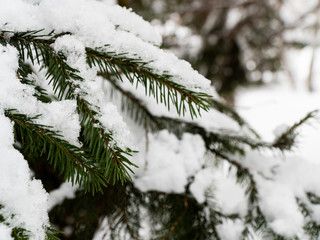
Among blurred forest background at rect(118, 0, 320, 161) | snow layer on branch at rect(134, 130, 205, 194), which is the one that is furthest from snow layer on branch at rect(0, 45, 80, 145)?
blurred forest background at rect(118, 0, 320, 161)

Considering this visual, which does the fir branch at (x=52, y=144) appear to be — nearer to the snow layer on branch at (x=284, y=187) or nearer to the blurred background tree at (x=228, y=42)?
the snow layer on branch at (x=284, y=187)

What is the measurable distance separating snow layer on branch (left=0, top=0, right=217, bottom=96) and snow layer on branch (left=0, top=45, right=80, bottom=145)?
0.10m

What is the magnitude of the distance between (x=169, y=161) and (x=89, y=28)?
60 centimetres

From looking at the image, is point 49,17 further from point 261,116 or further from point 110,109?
point 261,116

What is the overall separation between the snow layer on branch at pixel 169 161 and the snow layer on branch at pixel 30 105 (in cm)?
48

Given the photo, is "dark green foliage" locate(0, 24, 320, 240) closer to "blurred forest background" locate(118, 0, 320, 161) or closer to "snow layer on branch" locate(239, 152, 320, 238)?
"snow layer on branch" locate(239, 152, 320, 238)

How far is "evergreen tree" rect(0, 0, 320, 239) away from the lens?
517 millimetres

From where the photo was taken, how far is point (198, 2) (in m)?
4.55

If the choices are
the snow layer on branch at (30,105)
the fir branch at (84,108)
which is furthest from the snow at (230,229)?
the snow layer on branch at (30,105)

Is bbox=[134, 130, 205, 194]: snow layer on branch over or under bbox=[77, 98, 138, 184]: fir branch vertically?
over

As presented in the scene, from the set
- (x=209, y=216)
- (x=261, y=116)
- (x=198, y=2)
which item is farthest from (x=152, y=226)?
(x=261, y=116)

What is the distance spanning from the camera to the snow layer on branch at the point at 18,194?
0.39 metres

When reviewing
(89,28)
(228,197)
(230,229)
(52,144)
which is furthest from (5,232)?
(228,197)

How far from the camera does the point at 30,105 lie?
0.53 meters
